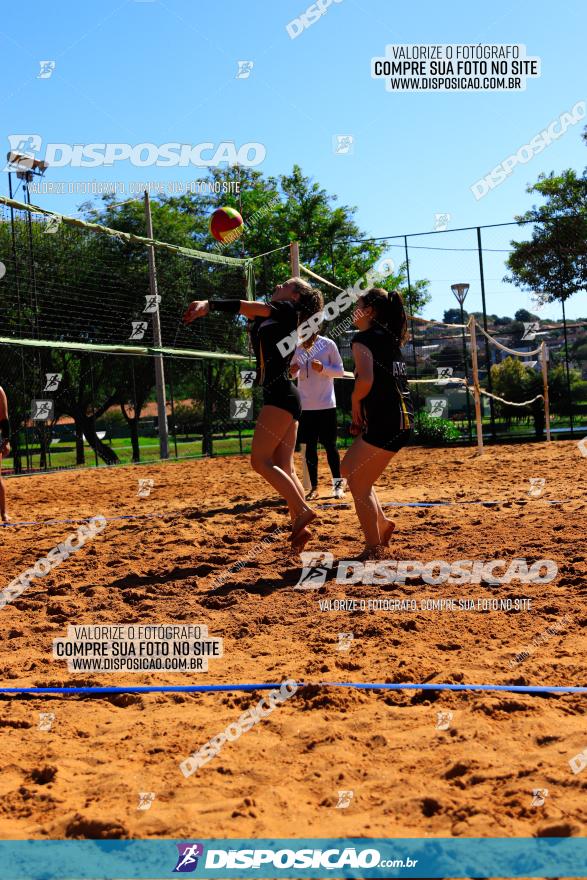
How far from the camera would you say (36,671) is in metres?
3.65

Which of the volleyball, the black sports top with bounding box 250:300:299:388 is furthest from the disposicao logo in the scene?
the volleyball

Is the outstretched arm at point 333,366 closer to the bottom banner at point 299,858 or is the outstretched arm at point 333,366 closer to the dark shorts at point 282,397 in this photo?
the dark shorts at point 282,397

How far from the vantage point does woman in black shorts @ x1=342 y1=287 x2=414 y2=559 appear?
202 inches

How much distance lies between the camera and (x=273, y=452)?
5.57 m

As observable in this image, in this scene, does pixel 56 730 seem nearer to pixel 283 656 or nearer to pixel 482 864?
pixel 283 656

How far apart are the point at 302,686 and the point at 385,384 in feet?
8.04

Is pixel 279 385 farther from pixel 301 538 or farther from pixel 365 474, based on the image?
pixel 301 538

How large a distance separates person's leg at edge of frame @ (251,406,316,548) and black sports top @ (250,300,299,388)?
0.22 metres

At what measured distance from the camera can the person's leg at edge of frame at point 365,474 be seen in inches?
203

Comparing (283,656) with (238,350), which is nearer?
(283,656)

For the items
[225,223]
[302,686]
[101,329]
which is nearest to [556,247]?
[101,329]

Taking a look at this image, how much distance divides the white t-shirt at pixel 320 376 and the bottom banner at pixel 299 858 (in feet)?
18.5

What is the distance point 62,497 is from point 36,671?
6.95 meters

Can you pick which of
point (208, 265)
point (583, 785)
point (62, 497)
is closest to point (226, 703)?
point (583, 785)
